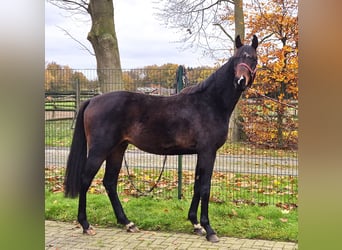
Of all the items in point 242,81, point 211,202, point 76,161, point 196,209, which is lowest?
point 211,202

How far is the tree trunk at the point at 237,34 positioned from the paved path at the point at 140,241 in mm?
2136

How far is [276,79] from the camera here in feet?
20.2

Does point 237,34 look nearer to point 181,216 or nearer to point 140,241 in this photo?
point 181,216

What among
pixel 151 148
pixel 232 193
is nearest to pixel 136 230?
pixel 151 148

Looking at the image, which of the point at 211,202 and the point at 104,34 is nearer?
the point at 211,202

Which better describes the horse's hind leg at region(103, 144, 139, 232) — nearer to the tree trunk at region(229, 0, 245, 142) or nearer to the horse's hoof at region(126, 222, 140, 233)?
the horse's hoof at region(126, 222, 140, 233)

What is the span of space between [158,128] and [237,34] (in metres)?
2.89

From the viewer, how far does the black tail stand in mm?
4152

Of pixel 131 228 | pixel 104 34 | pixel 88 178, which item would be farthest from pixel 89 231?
pixel 104 34

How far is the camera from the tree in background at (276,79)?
19.6 ft

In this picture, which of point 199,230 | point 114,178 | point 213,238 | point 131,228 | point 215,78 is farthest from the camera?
point 114,178

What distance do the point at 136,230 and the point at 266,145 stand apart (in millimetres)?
2583

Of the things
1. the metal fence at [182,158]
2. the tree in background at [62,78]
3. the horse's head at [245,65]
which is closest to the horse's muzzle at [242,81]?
the horse's head at [245,65]

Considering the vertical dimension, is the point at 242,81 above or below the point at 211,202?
above
